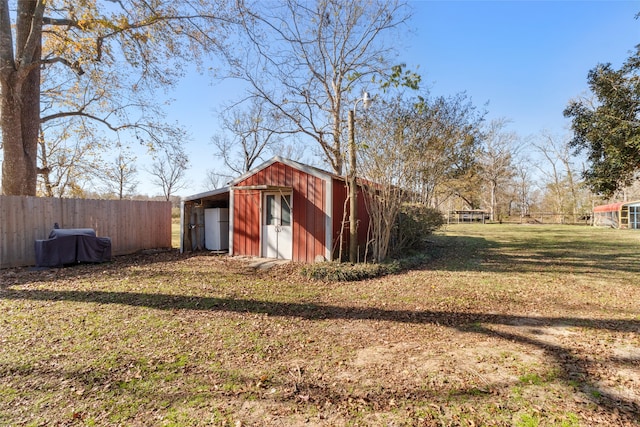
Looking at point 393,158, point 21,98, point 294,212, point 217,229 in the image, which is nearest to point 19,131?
point 21,98

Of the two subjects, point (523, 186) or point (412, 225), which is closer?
point (412, 225)

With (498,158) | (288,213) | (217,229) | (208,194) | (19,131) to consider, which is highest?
(498,158)

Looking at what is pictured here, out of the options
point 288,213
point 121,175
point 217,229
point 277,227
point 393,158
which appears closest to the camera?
point 393,158

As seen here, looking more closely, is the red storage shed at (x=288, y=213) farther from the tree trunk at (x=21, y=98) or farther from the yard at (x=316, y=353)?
the tree trunk at (x=21, y=98)

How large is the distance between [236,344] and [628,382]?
3576 mm

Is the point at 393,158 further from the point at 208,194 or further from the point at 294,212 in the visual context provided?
the point at 208,194

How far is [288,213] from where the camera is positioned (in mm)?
9156

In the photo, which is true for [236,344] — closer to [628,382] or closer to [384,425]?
[384,425]

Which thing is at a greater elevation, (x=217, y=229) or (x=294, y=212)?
(x=294, y=212)

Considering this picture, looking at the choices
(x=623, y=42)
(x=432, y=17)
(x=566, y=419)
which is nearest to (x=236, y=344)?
(x=566, y=419)

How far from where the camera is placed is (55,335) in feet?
11.8

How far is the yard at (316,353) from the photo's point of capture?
2309 mm

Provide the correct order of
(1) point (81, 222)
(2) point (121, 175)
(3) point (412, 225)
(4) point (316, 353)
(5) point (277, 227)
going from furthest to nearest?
(2) point (121, 175) < (3) point (412, 225) < (5) point (277, 227) < (1) point (81, 222) < (4) point (316, 353)

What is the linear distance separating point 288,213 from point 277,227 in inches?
21.1
